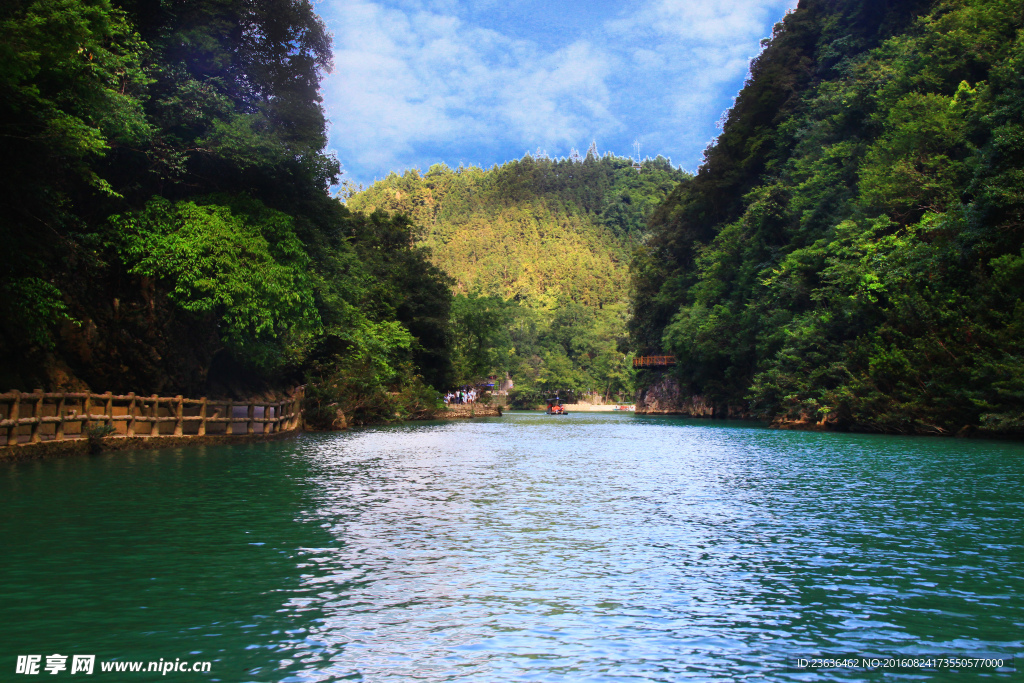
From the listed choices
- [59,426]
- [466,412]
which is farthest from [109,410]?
[466,412]

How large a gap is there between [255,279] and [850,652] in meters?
26.6

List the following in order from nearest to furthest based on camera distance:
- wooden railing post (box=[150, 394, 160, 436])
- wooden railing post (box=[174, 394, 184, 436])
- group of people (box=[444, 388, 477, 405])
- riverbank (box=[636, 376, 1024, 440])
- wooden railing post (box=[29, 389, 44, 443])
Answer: wooden railing post (box=[29, 389, 44, 443]), wooden railing post (box=[150, 394, 160, 436]), wooden railing post (box=[174, 394, 184, 436]), riverbank (box=[636, 376, 1024, 440]), group of people (box=[444, 388, 477, 405])

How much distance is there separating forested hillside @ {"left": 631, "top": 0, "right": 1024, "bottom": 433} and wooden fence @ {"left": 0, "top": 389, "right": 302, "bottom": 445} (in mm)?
30428

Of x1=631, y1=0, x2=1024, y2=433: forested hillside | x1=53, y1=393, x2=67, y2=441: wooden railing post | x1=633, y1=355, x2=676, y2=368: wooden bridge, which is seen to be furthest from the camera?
x1=633, y1=355, x2=676, y2=368: wooden bridge

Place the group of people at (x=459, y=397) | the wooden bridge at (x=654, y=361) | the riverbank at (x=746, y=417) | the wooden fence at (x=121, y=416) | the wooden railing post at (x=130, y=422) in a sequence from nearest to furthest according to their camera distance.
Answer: the wooden fence at (x=121, y=416)
the wooden railing post at (x=130, y=422)
the riverbank at (x=746, y=417)
the group of people at (x=459, y=397)
the wooden bridge at (x=654, y=361)

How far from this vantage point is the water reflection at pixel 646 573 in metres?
7.51

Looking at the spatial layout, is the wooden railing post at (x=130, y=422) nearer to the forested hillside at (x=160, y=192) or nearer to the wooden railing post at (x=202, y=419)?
the forested hillside at (x=160, y=192)

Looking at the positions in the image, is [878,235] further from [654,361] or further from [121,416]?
[654,361]

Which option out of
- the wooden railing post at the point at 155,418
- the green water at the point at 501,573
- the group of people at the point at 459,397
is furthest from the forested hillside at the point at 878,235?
the wooden railing post at the point at 155,418

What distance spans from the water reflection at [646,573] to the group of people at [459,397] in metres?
55.5

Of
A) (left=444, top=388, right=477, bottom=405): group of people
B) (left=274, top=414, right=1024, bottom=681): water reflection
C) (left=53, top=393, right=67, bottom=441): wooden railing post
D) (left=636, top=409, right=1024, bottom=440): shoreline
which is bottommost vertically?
(left=274, top=414, right=1024, bottom=681): water reflection

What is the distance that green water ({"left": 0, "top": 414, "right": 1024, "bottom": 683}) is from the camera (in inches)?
293

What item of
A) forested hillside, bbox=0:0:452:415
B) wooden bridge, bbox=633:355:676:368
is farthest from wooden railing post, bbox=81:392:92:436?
wooden bridge, bbox=633:355:676:368

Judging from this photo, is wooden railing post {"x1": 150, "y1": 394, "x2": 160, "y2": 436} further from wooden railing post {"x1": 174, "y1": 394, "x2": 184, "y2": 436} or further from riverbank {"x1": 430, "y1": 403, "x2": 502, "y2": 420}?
riverbank {"x1": 430, "y1": 403, "x2": 502, "y2": 420}
